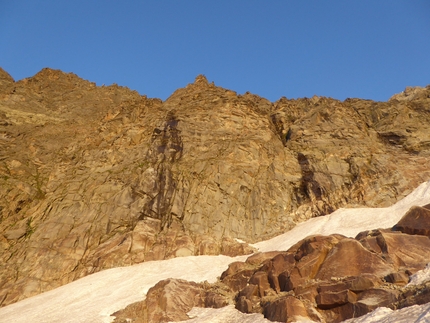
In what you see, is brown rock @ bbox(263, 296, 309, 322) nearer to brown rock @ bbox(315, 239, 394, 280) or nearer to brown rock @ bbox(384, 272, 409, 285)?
brown rock @ bbox(315, 239, 394, 280)

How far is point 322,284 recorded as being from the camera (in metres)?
19.9

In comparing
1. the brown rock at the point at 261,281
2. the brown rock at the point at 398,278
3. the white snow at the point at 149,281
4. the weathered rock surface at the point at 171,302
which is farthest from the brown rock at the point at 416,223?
the weathered rock surface at the point at 171,302

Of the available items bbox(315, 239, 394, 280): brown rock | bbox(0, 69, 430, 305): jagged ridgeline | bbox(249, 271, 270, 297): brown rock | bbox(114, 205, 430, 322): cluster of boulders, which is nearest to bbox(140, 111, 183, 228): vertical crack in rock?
bbox(0, 69, 430, 305): jagged ridgeline

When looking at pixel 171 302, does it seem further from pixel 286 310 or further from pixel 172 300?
pixel 286 310

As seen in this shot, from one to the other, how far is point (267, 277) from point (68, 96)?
68.3m

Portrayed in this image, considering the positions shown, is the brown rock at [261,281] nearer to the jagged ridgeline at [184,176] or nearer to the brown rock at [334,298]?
the brown rock at [334,298]

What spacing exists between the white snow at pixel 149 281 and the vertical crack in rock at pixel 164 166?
8106 mm

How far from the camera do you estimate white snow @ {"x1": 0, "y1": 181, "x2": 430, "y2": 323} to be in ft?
87.0

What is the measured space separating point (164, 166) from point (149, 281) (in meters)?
18.6

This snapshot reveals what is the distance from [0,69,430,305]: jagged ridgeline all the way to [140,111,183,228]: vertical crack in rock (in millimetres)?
133

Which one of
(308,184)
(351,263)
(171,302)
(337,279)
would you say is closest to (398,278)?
(337,279)

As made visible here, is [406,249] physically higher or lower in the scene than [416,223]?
lower

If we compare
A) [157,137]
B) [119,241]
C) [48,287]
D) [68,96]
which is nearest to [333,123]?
[157,137]

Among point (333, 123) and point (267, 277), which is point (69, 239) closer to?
point (267, 277)
